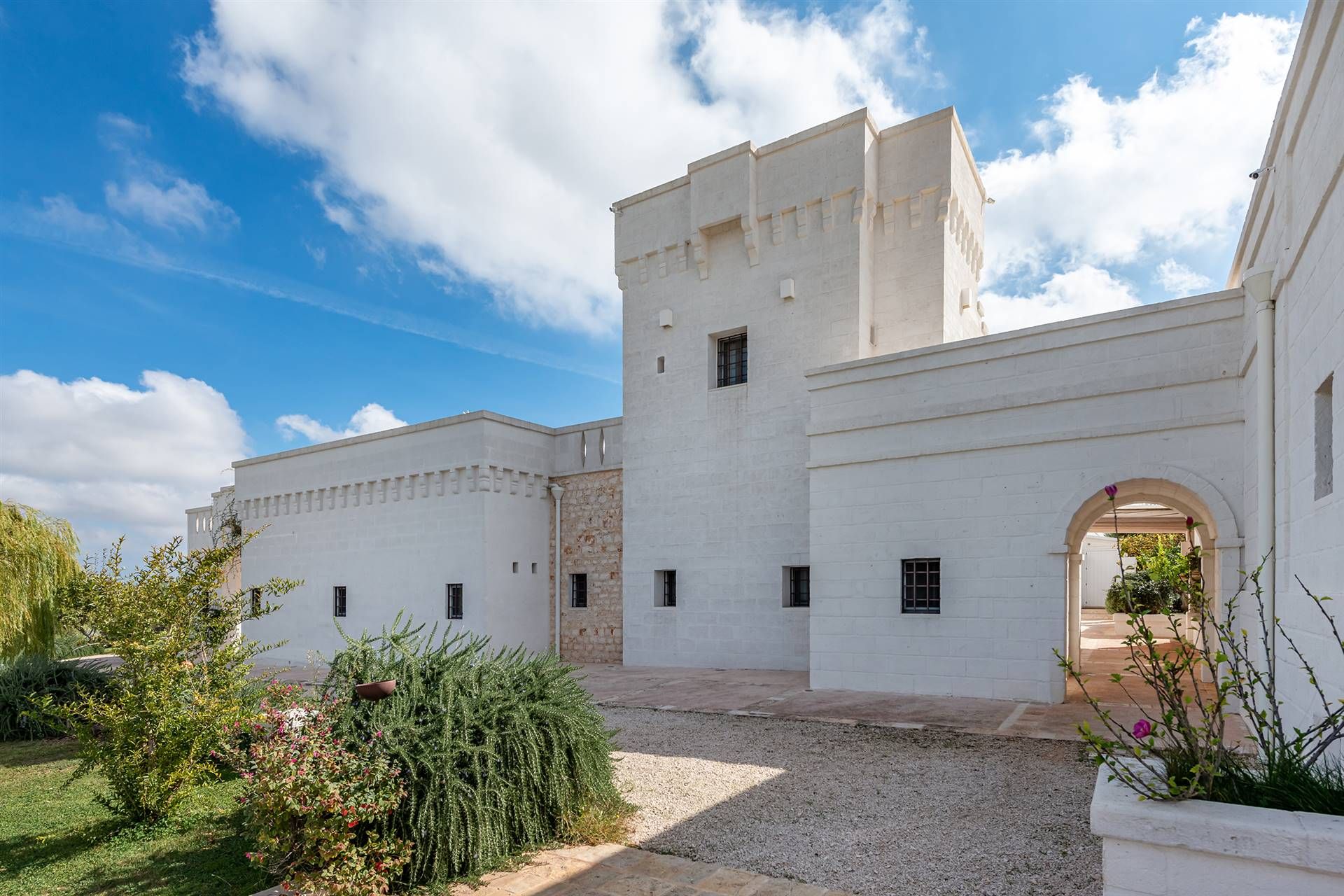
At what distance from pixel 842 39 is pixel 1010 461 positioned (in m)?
5.13

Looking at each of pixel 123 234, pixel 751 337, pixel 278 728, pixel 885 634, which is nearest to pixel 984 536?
pixel 885 634

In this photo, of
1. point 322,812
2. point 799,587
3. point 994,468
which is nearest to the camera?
point 322,812

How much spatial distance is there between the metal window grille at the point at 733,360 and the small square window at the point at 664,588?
358 cm

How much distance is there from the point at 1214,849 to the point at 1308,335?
3.86m

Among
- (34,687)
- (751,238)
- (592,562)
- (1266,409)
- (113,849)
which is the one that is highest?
(751,238)

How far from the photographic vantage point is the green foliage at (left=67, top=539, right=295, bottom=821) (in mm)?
5004

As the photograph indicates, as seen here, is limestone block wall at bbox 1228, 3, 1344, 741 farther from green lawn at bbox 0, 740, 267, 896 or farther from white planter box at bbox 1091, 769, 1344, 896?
green lawn at bbox 0, 740, 267, 896

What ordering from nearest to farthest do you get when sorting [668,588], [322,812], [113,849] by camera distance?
[322,812] → [113,849] → [668,588]

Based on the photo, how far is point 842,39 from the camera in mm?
7961

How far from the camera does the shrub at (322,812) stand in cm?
Result: 352

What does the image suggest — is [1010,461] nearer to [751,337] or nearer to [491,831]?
[751,337]

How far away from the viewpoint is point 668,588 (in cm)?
1372

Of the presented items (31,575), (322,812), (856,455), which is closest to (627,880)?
(322,812)

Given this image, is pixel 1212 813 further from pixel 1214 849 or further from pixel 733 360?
pixel 733 360
